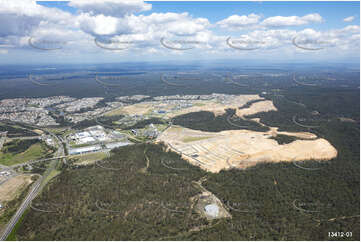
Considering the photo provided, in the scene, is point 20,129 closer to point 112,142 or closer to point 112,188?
point 112,142

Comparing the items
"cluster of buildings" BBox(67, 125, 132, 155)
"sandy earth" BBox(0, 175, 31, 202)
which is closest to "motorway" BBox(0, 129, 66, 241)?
"sandy earth" BBox(0, 175, 31, 202)

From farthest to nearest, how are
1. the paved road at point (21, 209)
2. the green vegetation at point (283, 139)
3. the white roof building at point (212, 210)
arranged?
the green vegetation at point (283, 139) < the white roof building at point (212, 210) < the paved road at point (21, 209)

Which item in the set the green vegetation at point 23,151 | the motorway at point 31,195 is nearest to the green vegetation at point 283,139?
the motorway at point 31,195

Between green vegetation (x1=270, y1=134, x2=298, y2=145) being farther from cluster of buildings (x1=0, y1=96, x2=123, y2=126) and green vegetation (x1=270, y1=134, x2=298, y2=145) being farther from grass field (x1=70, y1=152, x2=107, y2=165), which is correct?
cluster of buildings (x1=0, y1=96, x2=123, y2=126)

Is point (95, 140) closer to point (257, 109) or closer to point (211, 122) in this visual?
point (211, 122)

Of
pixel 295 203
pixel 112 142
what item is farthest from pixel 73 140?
pixel 295 203

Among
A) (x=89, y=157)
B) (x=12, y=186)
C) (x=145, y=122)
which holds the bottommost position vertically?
(x=12, y=186)

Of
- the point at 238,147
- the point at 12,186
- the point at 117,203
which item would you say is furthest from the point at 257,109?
the point at 12,186

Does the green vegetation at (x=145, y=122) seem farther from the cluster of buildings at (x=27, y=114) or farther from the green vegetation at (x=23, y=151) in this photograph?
the cluster of buildings at (x=27, y=114)
